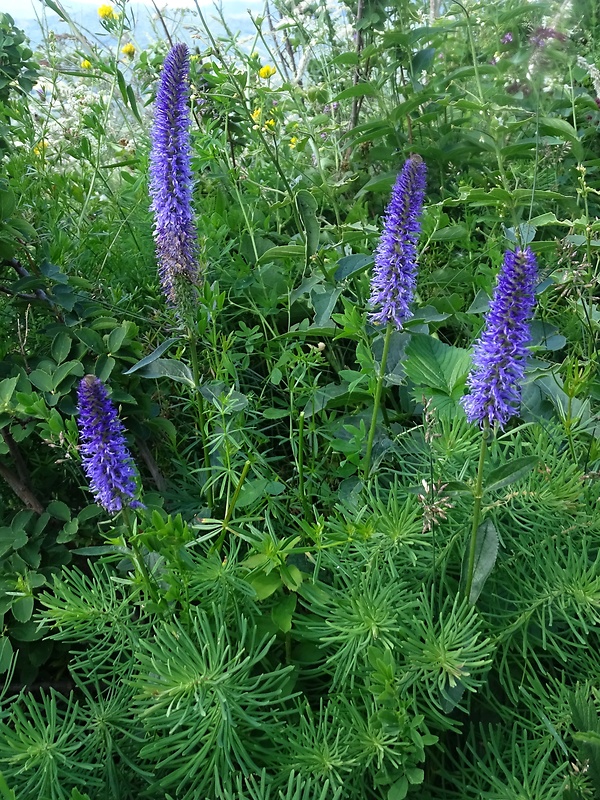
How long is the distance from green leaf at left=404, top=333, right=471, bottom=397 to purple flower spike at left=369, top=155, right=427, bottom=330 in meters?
0.25

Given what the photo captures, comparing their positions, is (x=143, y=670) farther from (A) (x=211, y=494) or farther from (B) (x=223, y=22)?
(B) (x=223, y=22)

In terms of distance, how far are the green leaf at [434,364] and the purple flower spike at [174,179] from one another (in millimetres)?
490

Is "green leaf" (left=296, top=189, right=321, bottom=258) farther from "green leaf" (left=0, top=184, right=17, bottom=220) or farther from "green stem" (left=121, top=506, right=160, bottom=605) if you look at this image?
"green stem" (left=121, top=506, right=160, bottom=605)

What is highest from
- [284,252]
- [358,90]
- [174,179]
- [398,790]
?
[174,179]

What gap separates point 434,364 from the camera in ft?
5.01

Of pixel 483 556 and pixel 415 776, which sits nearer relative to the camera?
pixel 415 776

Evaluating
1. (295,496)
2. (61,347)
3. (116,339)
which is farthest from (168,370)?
(295,496)

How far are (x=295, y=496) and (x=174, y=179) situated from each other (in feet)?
2.30

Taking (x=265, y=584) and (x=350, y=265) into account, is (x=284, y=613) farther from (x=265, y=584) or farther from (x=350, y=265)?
(x=350, y=265)

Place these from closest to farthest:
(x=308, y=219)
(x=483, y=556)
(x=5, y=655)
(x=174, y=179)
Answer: (x=483, y=556) → (x=5, y=655) → (x=174, y=179) → (x=308, y=219)

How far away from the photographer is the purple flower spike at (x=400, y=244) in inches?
47.0

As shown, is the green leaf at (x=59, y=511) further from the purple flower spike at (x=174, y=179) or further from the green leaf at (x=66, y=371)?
the purple flower spike at (x=174, y=179)

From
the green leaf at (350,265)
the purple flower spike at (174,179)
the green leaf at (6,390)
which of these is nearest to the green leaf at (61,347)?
the green leaf at (6,390)

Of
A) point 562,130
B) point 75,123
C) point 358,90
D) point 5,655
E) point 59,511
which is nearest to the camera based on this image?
point 5,655
